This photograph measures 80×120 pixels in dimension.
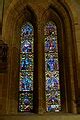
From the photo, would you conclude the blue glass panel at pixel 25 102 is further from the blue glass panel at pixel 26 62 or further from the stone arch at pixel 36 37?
the blue glass panel at pixel 26 62

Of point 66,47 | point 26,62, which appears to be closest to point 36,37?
point 26,62

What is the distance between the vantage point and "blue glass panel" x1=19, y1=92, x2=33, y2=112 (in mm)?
6352

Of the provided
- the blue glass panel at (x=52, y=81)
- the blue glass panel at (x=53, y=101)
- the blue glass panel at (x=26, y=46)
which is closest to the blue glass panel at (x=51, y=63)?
the blue glass panel at (x=52, y=81)

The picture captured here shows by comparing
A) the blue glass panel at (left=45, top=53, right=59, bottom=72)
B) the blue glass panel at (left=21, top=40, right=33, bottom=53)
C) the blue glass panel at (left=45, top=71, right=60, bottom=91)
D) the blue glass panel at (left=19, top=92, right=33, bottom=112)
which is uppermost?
the blue glass panel at (left=21, top=40, right=33, bottom=53)

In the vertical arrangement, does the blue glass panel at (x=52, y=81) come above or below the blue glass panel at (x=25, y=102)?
above

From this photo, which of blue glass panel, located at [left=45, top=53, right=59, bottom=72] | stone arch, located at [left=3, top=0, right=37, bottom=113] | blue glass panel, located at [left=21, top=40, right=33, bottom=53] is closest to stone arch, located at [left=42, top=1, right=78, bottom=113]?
blue glass panel, located at [left=45, top=53, right=59, bottom=72]

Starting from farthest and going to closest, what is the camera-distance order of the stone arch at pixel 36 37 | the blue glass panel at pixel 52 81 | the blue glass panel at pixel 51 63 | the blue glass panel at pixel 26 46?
the blue glass panel at pixel 26 46 → the blue glass panel at pixel 51 63 → the blue glass panel at pixel 52 81 → the stone arch at pixel 36 37

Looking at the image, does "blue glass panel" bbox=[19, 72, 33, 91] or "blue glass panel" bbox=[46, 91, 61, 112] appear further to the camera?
"blue glass panel" bbox=[19, 72, 33, 91]

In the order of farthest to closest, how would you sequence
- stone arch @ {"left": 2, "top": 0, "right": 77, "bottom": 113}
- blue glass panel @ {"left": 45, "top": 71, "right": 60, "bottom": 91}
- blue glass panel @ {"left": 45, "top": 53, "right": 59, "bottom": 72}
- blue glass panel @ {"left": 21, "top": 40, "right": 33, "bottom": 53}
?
blue glass panel @ {"left": 21, "top": 40, "right": 33, "bottom": 53}
blue glass panel @ {"left": 45, "top": 53, "right": 59, "bottom": 72}
blue glass panel @ {"left": 45, "top": 71, "right": 60, "bottom": 91}
stone arch @ {"left": 2, "top": 0, "right": 77, "bottom": 113}

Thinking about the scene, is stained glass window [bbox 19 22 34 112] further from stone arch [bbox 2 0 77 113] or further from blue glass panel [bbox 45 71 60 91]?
blue glass panel [bbox 45 71 60 91]

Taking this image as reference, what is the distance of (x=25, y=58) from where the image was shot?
22.9 ft

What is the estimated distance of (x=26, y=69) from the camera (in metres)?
6.82

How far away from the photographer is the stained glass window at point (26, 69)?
6426 millimetres

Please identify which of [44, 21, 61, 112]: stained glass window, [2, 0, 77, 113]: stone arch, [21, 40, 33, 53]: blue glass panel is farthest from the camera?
[21, 40, 33, 53]: blue glass panel
